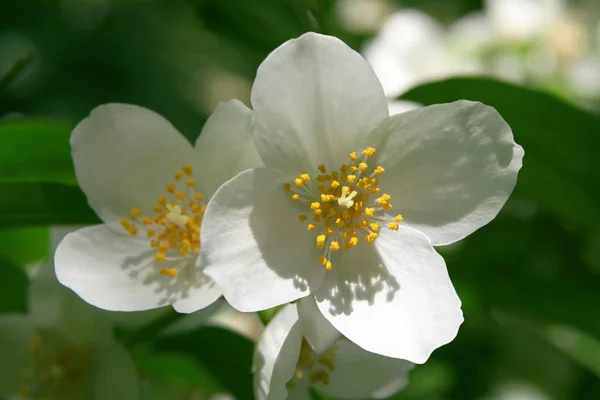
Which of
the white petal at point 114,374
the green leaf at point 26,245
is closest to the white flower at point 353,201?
the white petal at point 114,374

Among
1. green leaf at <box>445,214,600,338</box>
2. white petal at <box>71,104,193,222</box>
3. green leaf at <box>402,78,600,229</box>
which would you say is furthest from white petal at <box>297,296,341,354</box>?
green leaf at <box>445,214,600,338</box>

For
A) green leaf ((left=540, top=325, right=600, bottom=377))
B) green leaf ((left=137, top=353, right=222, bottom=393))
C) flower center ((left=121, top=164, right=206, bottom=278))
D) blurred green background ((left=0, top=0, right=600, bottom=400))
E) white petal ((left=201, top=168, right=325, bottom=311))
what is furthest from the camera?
green leaf ((left=540, top=325, right=600, bottom=377))

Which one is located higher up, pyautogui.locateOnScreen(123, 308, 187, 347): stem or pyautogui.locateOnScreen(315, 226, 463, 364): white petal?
pyautogui.locateOnScreen(315, 226, 463, 364): white petal

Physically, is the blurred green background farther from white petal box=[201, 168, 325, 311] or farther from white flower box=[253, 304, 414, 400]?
white petal box=[201, 168, 325, 311]

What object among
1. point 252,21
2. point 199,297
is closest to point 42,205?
point 199,297

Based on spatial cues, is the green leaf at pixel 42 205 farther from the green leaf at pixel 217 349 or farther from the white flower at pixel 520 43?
the white flower at pixel 520 43
